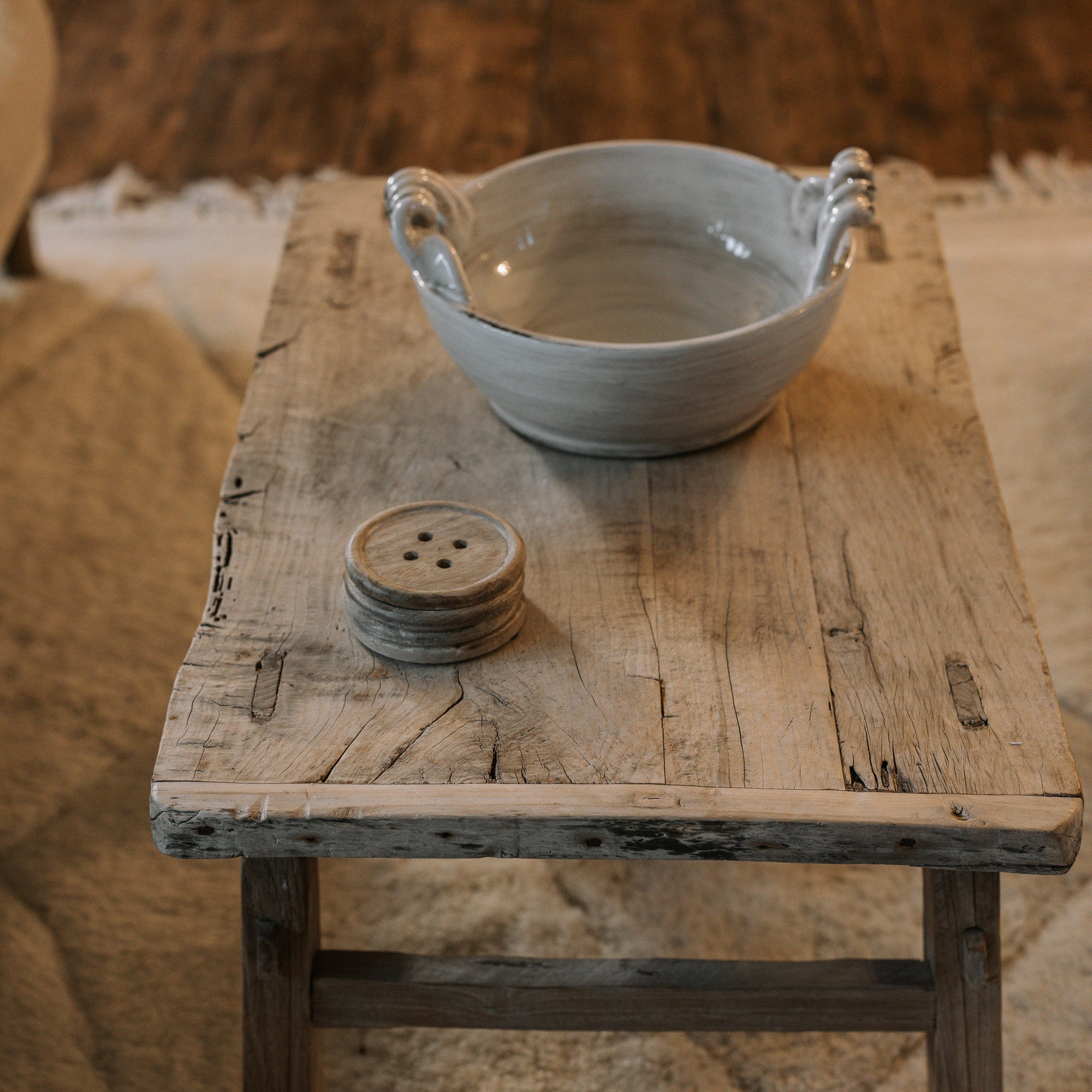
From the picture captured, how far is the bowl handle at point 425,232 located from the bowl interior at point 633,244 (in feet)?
0.23

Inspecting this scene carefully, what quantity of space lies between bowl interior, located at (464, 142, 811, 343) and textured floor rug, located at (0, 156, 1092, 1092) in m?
0.48

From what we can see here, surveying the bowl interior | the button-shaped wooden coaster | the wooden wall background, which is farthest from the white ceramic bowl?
the wooden wall background

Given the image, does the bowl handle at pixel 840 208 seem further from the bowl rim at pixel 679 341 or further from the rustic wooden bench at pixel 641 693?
the rustic wooden bench at pixel 641 693

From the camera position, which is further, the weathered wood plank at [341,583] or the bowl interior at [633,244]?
the bowl interior at [633,244]

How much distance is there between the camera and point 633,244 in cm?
102

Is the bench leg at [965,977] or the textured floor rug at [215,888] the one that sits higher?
the bench leg at [965,977]

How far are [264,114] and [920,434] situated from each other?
1.70 metres

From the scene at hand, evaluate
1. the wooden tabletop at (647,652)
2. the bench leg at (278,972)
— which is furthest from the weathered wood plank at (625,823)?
the bench leg at (278,972)

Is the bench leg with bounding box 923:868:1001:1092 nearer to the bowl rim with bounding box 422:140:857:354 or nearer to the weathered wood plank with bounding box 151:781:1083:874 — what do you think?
the weathered wood plank with bounding box 151:781:1083:874

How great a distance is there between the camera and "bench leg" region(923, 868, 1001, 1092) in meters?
0.83

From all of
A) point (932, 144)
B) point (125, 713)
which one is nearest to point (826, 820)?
point (125, 713)

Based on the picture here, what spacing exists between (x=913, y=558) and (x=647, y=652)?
0.61 ft

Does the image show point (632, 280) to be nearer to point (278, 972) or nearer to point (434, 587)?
point (434, 587)

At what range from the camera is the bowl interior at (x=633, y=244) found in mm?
969
